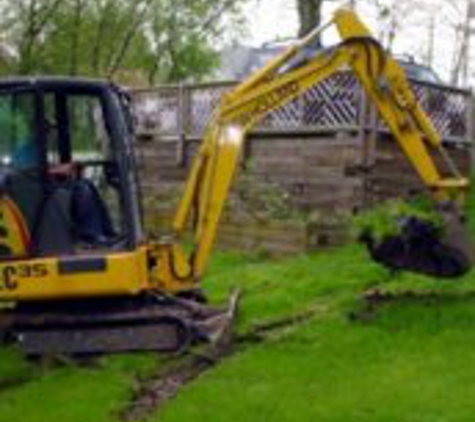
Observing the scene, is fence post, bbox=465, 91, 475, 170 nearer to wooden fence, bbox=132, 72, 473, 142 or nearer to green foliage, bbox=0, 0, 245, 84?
wooden fence, bbox=132, 72, 473, 142

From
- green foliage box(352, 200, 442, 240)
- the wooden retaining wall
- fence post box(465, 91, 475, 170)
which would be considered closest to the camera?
green foliage box(352, 200, 442, 240)

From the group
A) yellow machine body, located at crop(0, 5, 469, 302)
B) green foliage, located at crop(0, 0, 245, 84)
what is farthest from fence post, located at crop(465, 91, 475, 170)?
green foliage, located at crop(0, 0, 245, 84)

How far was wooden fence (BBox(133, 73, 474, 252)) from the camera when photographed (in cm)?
1420

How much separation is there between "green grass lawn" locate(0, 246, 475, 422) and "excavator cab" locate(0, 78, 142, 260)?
3.58ft

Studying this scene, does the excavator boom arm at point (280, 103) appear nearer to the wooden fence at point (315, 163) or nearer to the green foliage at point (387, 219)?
the green foliage at point (387, 219)

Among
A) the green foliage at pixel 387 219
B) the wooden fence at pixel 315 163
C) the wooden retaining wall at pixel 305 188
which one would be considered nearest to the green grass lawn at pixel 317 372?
the green foliage at pixel 387 219

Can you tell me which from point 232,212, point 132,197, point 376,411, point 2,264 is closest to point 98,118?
point 132,197

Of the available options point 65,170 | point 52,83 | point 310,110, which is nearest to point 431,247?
point 65,170

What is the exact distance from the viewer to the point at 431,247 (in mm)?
10180

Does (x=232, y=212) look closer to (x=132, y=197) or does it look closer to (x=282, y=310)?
(x=282, y=310)

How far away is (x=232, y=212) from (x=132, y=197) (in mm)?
5345

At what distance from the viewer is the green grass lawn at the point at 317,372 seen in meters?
8.12

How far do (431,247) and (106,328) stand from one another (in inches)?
114

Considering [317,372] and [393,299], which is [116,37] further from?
[317,372]
